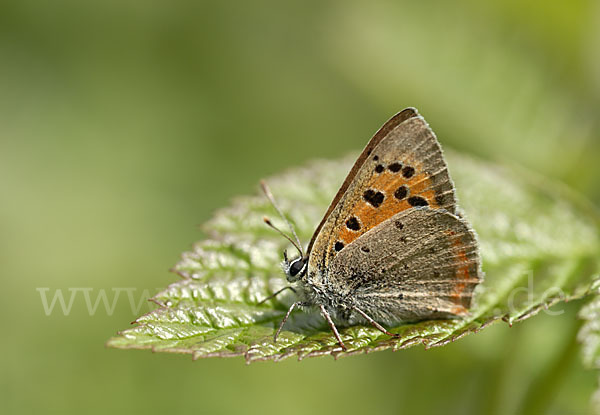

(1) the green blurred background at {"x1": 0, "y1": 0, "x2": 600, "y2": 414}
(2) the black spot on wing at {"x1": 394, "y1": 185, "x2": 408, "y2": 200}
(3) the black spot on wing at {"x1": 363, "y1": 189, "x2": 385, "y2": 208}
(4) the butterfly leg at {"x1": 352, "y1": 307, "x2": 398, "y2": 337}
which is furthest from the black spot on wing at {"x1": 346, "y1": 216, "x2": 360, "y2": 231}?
(1) the green blurred background at {"x1": 0, "y1": 0, "x2": 600, "y2": 414}

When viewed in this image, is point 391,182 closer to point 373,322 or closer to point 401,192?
point 401,192

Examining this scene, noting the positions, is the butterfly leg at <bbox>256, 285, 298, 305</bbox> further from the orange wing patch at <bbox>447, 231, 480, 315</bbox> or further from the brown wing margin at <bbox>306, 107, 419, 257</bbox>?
the orange wing patch at <bbox>447, 231, 480, 315</bbox>

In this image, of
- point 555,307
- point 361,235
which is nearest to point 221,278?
point 361,235

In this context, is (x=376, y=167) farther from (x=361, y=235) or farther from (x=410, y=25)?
(x=410, y=25)

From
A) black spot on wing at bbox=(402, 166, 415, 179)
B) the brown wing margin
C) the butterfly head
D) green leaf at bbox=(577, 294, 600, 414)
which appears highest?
the brown wing margin

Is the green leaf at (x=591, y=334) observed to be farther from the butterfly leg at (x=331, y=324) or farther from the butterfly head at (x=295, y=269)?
the butterfly head at (x=295, y=269)

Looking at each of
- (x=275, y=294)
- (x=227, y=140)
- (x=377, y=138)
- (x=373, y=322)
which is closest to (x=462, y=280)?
(x=373, y=322)

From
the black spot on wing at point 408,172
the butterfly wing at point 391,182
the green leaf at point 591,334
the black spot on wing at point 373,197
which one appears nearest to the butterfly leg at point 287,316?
the butterfly wing at point 391,182

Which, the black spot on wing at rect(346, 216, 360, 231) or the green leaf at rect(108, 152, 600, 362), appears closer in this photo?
the green leaf at rect(108, 152, 600, 362)
